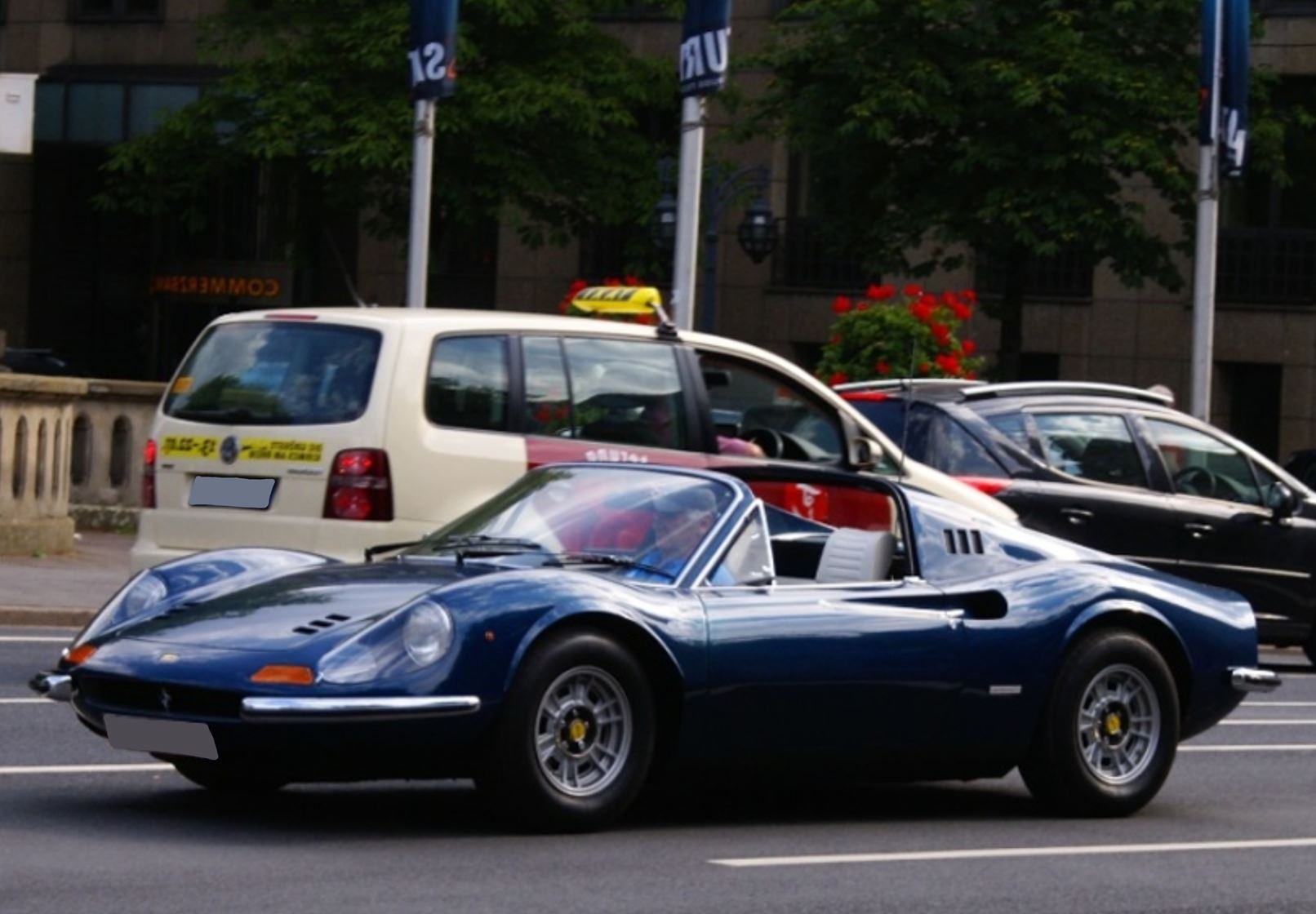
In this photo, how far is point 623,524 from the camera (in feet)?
31.3

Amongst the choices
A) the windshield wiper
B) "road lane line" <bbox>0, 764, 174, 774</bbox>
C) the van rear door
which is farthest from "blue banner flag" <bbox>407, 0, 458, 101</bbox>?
the windshield wiper

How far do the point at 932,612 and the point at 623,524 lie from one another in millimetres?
1081

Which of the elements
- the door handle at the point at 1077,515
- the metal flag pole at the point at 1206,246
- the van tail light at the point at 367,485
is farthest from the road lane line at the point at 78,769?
the metal flag pole at the point at 1206,246

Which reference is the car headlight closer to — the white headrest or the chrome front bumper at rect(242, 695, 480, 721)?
the chrome front bumper at rect(242, 695, 480, 721)

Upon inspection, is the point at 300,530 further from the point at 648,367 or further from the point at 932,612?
the point at 932,612

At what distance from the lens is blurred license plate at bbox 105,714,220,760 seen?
8445mm

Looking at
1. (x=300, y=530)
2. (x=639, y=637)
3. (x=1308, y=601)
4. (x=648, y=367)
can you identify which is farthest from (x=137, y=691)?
(x=1308, y=601)

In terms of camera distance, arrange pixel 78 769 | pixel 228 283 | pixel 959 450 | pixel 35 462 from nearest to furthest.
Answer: pixel 78 769
pixel 959 450
pixel 35 462
pixel 228 283

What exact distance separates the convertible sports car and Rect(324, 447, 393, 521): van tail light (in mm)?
3192

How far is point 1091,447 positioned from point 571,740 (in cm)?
950

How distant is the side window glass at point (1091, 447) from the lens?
1753cm

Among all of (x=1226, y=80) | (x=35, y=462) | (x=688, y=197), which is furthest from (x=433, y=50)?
(x=1226, y=80)

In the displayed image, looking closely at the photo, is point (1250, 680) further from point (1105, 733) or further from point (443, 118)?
point (443, 118)

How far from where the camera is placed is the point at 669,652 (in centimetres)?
891
